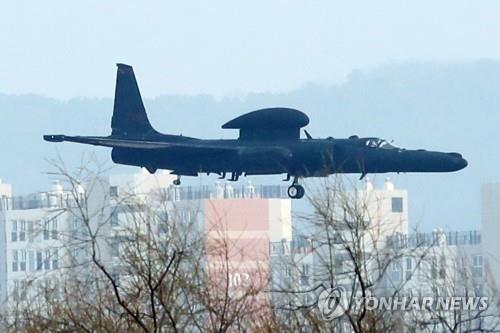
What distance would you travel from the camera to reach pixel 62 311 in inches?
838

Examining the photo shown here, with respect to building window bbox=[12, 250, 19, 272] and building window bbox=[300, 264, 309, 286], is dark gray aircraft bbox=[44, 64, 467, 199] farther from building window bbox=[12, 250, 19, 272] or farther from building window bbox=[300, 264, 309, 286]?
building window bbox=[12, 250, 19, 272]

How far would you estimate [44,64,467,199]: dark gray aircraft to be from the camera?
4356 centimetres

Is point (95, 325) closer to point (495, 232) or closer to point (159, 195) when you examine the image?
point (159, 195)

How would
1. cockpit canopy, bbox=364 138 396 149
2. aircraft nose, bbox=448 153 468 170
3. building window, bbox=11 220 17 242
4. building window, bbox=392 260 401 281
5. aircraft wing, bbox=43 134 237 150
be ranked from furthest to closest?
building window, bbox=11 220 17 242 → aircraft nose, bbox=448 153 468 170 → cockpit canopy, bbox=364 138 396 149 → aircraft wing, bbox=43 134 237 150 → building window, bbox=392 260 401 281

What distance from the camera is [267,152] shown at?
4394 centimetres

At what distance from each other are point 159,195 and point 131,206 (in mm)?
403

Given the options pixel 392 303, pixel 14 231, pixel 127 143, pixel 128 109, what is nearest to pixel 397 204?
pixel 14 231

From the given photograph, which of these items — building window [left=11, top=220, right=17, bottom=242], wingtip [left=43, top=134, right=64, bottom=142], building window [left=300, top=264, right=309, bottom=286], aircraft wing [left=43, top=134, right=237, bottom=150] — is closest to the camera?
building window [left=300, top=264, right=309, bottom=286]

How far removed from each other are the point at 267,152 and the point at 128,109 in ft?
19.7

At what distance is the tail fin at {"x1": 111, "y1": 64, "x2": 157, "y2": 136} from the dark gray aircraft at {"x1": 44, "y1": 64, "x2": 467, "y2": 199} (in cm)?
86

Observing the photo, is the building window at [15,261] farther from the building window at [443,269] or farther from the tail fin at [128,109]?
the building window at [443,269]

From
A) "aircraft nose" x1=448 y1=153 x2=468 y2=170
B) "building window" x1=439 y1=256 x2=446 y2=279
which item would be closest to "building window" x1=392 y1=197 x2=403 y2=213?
"aircraft nose" x1=448 y1=153 x2=468 y2=170

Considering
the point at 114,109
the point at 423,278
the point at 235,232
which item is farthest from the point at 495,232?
the point at 423,278

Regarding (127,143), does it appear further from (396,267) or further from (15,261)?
(15,261)
